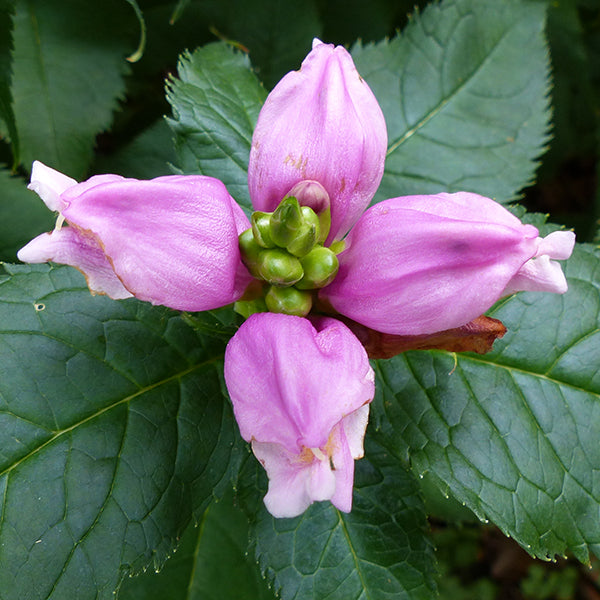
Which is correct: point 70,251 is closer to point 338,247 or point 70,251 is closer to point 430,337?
point 338,247

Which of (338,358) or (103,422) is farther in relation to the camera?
(103,422)

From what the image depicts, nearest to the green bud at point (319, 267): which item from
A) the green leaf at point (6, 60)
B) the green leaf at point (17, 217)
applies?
the green leaf at point (6, 60)

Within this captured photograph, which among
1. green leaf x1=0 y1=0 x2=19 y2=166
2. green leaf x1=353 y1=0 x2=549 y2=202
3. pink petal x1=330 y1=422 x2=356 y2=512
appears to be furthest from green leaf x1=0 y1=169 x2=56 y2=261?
pink petal x1=330 y1=422 x2=356 y2=512

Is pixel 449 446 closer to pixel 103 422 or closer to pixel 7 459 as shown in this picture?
pixel 103 422

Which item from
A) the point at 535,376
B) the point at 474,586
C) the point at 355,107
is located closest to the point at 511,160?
the point at 535,376

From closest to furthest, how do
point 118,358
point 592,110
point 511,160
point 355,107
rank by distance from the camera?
point 355,107 < point 118,358 < point 511,160 < point 592,110

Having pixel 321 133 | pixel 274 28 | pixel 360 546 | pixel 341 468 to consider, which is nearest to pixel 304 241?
pixel 321 133
